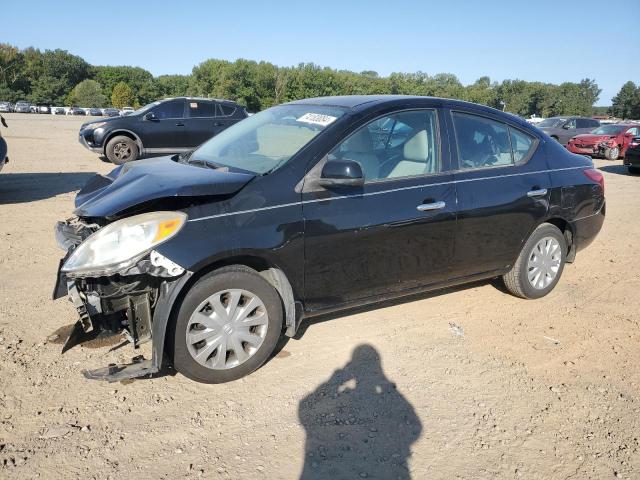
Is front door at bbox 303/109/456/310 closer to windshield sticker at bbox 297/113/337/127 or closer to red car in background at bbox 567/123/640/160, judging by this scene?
windshield sticker at bbox 297/113/337/127

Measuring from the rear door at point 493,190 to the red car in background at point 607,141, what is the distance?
1720 cm

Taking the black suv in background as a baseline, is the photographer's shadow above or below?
below

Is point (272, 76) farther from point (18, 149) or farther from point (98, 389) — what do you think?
point (98, 389)

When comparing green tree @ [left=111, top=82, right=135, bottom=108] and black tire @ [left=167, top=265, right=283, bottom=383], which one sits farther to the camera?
green tree @ [left=111, top=82, right=135, bottom=108]

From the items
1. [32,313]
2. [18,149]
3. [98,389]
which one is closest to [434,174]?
[98,389]

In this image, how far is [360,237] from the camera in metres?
3.57

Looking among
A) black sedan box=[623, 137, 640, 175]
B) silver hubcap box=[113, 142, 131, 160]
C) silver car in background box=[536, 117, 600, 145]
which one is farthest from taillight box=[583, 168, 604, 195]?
silver car in background box=[536, 117, 600, 145]

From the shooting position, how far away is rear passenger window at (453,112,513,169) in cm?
416

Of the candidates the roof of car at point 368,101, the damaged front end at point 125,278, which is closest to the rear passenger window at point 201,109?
the roof of car at point 368,101

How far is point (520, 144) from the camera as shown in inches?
181

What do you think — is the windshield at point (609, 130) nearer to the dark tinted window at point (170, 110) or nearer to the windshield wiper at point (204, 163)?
the dark tinted window at point (170, 110)

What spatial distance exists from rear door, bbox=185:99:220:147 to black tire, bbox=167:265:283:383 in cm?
1030

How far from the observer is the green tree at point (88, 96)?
84.2 meters

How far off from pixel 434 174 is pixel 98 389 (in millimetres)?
2782
